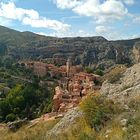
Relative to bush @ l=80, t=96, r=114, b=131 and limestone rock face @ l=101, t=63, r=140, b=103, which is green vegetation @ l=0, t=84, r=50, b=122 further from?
bush @ l=80, t=96, r=114, b=131

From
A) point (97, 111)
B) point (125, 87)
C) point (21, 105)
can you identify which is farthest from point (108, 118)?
point (21, 105)

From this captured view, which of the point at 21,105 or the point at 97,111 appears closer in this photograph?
the point at 97,111

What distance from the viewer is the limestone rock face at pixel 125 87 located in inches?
598

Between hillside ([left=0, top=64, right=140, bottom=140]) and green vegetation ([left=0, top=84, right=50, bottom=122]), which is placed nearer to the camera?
hillside ([left=0, top=64, right=140, bottom=140])

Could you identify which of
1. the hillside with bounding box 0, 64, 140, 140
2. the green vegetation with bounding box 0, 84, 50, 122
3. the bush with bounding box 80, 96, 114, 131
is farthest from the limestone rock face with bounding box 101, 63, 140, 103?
the green vegetation with bounding box 0, 84, 50, 122

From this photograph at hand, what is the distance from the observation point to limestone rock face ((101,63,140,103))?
49.8ft

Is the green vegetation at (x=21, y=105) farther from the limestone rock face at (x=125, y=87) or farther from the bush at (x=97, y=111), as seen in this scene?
the bush at (x=97, y=111)

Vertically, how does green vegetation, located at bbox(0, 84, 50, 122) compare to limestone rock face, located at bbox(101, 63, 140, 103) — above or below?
below

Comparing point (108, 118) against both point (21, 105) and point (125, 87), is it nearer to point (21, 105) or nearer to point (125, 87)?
point (125, 87)

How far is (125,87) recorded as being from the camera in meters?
16.9

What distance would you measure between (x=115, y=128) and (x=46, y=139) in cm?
309

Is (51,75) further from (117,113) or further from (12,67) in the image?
(117,113)

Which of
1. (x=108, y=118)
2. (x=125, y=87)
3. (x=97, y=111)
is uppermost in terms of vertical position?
(x=125, y=87)

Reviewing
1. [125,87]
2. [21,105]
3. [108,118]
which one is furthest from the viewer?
[21,105]
